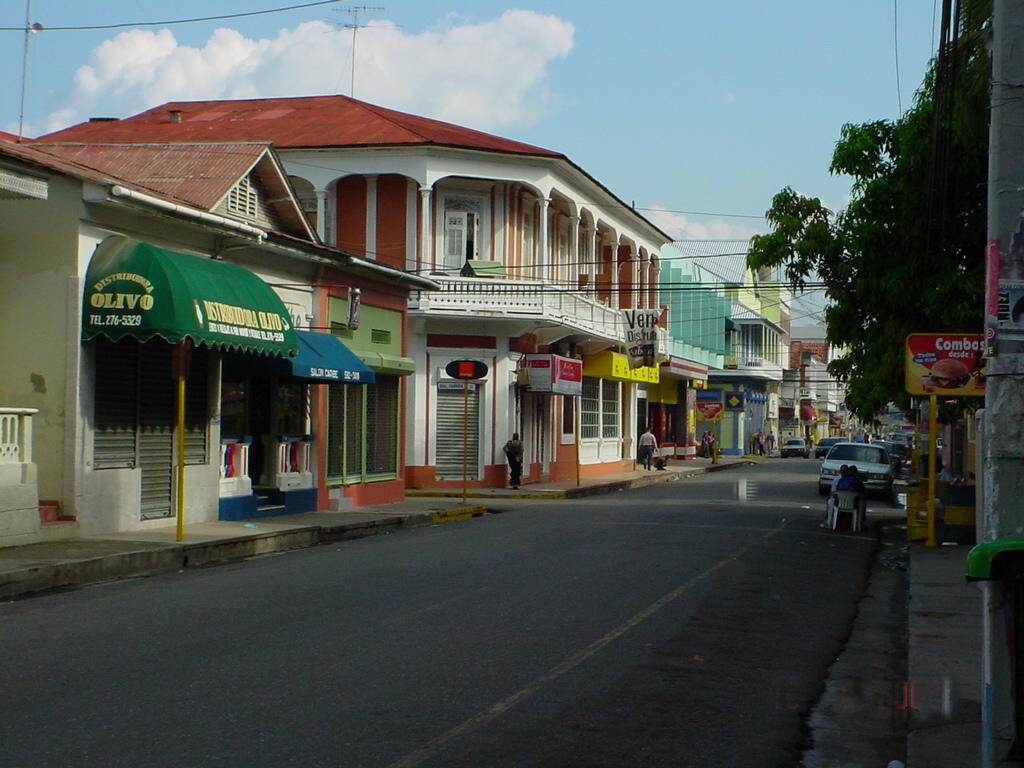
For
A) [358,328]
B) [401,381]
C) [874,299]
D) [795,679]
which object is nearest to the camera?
[795,679]

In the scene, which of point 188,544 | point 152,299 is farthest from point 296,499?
point 152,299

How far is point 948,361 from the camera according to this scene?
59.0 ft

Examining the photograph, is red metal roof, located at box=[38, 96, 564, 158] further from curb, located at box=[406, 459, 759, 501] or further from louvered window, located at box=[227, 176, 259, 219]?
louvered window, located at box=[227, 176, 259, 219]

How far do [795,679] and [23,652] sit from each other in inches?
A: 225

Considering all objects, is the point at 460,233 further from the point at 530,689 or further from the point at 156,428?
the point at 530,689

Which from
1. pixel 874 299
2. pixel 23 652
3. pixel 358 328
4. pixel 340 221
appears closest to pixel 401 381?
pixel 358 328

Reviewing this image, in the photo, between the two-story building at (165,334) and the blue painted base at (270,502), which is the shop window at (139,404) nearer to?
the two-story building at (165,334)

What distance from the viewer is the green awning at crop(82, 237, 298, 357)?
683 inches

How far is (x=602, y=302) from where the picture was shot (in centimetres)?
4541

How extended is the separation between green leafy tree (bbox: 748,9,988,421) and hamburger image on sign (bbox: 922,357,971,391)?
1976 mm

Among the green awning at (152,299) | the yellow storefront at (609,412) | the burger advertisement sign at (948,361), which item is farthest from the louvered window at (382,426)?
the yellow storefront at (609,412)

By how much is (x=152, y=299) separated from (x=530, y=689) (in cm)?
1051

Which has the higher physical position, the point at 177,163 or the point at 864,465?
the point at 177,163

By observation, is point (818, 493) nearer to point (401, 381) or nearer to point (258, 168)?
point (401, 381)
